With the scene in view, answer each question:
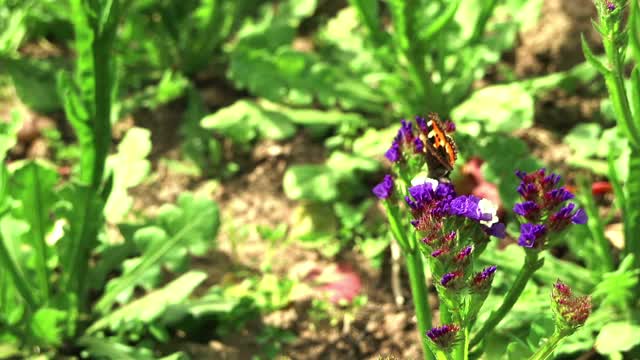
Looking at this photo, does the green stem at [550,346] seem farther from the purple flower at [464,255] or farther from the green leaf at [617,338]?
the green leaf at [617,338]

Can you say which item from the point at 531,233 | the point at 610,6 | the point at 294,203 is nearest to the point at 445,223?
the point at 531,233

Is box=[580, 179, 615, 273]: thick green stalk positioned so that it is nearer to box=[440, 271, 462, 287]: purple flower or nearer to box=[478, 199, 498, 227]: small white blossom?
box=[478, 199, 498, 227]: small white blossom

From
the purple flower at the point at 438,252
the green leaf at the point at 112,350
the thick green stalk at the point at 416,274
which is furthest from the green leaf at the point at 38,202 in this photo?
the purple flower at the point at 438,252

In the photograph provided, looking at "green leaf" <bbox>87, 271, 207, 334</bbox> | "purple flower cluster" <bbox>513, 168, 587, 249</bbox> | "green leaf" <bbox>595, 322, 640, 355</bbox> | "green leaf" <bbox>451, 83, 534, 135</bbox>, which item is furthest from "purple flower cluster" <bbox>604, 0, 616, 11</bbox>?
"green leaf" <bbox>87, 271, 207, 334</bbox>

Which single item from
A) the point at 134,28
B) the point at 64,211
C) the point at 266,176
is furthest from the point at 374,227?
the point at 134,28

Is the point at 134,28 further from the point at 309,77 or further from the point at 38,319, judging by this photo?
the point at 38,319

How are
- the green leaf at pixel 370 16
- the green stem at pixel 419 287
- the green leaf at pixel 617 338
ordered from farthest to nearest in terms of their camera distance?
the green leaf at pixel 370 16, the green leaf at pixel 617 338, the green stem at pixel 419 287

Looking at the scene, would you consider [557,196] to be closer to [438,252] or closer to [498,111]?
[438,252]
